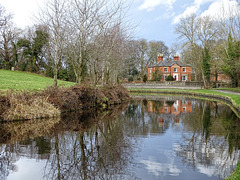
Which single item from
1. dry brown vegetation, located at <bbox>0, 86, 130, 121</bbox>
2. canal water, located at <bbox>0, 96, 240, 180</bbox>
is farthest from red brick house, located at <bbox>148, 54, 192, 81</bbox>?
canal water, located at <bbox>0, 96, 240, 180</bbox>

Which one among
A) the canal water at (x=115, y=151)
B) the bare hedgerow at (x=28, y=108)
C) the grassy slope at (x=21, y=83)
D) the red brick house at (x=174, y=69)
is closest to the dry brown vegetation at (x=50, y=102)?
the bare hedgerow at (x=28, y=108)

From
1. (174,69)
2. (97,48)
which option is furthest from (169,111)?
(174,69)

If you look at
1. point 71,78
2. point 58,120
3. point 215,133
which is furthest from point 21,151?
point 71,78

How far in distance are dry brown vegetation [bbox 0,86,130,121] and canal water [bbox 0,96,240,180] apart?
931 millimetres

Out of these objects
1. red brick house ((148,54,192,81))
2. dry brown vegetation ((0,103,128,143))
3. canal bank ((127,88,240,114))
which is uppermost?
red brick house ((148,54,192,81))

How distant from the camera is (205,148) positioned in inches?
296

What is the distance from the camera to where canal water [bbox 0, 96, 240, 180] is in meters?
5.54

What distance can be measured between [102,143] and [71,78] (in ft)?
125

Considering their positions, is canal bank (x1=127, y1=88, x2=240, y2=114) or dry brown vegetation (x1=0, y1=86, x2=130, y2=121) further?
canal bank (x1=127, y1=88, x2=240, y2=114)

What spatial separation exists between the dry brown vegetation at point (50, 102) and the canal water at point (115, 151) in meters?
0.93

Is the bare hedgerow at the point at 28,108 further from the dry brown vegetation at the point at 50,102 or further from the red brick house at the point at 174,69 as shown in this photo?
the red brick house at the point at 174,69

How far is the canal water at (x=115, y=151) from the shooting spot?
5.54 metres

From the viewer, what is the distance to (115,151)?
7.13 m

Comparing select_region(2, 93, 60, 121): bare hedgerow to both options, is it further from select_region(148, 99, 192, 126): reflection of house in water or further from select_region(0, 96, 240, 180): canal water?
select_region(148, 99, 192, 126): reflection of house in water
